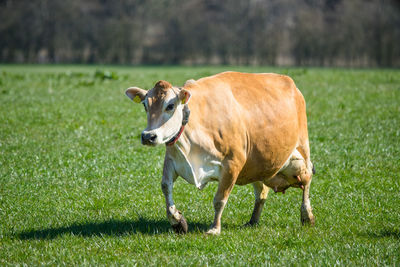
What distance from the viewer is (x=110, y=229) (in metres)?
6.64

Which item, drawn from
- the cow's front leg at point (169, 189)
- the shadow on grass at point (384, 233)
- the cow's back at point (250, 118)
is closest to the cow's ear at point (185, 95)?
the cow's back at point (250, 118)

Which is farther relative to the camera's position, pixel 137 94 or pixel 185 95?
pixel 137 94

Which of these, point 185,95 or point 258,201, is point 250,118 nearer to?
point 185,95

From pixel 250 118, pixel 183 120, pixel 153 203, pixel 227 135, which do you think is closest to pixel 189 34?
pixel 153 203

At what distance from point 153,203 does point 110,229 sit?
4.17 feet

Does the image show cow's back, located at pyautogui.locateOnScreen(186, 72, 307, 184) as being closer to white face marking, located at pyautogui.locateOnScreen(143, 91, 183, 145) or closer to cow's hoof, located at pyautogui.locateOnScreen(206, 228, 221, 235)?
white face marking, located at pyautogui.locateOnScreen(143, 91, 183, 145)

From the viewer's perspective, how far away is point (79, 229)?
6.62 metres

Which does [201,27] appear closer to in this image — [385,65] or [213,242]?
[385,65]

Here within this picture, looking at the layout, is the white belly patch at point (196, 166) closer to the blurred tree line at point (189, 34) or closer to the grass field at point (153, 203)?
the grass field at point (153, 203)

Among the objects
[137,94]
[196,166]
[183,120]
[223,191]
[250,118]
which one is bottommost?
[223,191]

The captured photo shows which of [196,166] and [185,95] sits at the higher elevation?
[185,95]

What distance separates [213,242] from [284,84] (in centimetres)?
261

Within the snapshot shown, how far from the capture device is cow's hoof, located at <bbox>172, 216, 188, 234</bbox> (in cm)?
624

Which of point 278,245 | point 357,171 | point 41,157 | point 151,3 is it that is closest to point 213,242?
point 278,245
